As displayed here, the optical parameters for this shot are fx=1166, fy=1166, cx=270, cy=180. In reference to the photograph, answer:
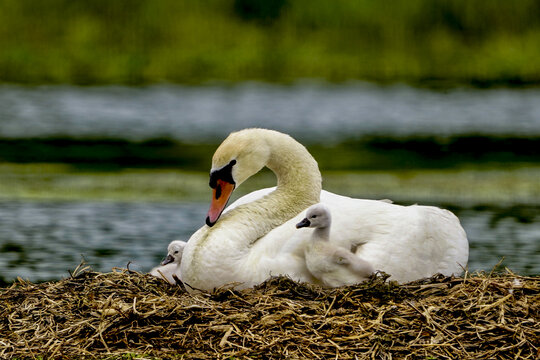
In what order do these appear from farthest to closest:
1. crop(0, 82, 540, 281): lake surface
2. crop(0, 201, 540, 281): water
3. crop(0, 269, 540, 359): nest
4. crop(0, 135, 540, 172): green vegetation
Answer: crop(0, 135, 540, 172): green vegetation
crop(0, 82, 540, 281): lake surface
crop(0, 201, 540, 281): water
crop(0, 269, 540, 359): nest

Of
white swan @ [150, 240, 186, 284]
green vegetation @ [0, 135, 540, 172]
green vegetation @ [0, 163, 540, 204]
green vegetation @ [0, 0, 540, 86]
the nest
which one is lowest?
green vegetation @ [0, 0, 540, 86]

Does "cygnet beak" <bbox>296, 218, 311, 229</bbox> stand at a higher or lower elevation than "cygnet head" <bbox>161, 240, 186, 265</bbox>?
higher

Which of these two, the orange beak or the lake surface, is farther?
the lake surface

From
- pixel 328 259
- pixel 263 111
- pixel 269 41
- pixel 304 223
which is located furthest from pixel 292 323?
pixel 269 41

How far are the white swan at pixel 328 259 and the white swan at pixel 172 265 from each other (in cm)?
115

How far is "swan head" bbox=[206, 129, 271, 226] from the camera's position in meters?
7.45

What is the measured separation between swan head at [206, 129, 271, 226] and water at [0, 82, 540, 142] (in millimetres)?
12720

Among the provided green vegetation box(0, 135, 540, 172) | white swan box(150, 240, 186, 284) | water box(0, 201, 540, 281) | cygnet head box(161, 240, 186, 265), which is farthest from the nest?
green vegetation box(0, 135, 540, 172)

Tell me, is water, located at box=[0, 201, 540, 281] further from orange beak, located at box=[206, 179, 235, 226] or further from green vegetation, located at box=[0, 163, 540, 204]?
orange beak, located at box=[206, 179, 235, 226]

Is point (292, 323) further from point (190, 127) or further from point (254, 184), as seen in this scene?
point (190, 127)

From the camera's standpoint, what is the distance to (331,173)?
16312 millimetres

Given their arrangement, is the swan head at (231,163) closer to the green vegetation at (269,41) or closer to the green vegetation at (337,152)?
the green vegetation at (337,152)

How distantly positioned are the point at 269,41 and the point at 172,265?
29.8 meters

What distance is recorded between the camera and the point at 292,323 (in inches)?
252
